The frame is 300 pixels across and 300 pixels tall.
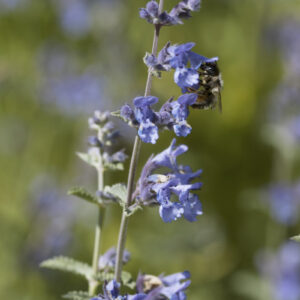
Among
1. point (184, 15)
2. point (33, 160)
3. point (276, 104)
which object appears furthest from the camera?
point (33, 160)

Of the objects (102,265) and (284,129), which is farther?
(284,129)

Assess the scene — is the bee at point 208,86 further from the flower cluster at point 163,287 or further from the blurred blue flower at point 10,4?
the blurred blue flower at point 10,4

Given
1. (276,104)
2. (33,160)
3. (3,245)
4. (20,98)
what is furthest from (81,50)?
(3,245)

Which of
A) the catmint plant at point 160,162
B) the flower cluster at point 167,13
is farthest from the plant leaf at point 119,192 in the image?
the flower cluster at point 167,13

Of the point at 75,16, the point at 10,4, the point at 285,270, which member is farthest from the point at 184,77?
the point at 10,4

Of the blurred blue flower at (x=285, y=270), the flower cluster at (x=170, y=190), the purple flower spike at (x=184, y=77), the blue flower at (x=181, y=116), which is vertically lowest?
the flower cluster at (x=170, y=190)

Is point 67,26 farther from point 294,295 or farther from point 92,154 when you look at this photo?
point 92,154
